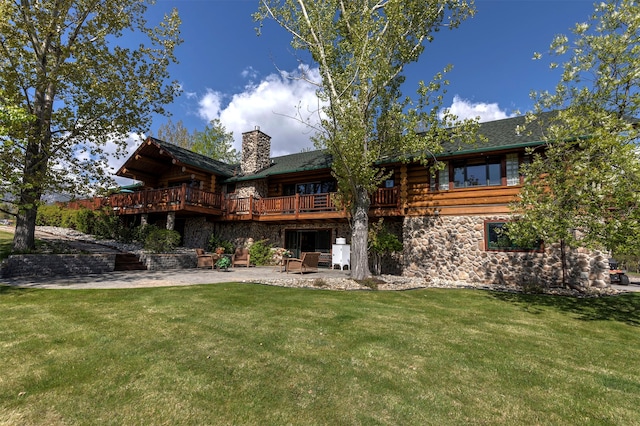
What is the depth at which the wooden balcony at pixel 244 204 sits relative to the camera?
15.2m

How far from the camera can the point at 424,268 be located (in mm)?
13641

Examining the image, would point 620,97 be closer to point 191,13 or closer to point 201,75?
point 191,13

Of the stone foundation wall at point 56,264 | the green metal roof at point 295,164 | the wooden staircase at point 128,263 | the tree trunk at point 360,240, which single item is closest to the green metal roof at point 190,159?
the green metal roof at point 295,164

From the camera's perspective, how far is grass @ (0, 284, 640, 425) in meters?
3.00

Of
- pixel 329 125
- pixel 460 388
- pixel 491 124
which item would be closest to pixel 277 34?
pixel 329 125

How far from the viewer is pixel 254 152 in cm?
2022

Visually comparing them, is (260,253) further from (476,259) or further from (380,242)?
(476,259)

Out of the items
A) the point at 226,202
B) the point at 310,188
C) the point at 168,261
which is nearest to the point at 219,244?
the point at 226,202

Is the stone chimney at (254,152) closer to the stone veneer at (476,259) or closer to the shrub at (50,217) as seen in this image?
the stone veneer at (476,259)

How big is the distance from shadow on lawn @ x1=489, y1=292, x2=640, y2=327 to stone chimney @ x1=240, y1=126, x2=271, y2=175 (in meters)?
15.3

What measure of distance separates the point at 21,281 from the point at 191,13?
14.2 meters

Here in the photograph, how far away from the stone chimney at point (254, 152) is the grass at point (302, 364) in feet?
45.5

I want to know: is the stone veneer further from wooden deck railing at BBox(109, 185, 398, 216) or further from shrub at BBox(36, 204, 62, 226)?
shrub at BBox(36, 204, 62, 226)

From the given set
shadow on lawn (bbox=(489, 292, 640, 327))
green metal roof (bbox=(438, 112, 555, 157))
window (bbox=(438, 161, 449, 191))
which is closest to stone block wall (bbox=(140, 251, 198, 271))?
window (bbox=(438, 161, 449, 191))
